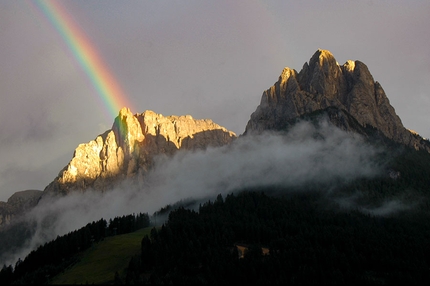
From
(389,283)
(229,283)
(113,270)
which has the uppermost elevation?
(113,270)

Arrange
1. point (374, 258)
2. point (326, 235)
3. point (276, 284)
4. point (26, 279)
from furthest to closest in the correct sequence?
point (326, 235), point (374, 258), point (26, 279), point (276, 284)

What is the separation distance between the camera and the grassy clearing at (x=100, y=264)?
492 feet

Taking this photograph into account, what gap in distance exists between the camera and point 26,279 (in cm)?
15375

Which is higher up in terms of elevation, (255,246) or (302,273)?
(255,246)

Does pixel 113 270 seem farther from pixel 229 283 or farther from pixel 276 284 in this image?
pixel 276 284

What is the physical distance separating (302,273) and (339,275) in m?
12.5

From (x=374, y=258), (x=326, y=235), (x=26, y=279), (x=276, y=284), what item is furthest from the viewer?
(x=326, y=235)

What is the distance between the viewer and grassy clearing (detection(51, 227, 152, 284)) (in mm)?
149875

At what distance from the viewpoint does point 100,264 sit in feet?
554

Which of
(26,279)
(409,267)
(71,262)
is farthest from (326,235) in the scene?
(26,279)

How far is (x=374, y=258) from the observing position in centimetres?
17012

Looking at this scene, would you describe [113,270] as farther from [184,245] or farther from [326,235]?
[326,235]

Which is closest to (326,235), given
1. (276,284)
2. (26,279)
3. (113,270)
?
(276,284)

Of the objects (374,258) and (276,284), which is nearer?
(276,284)
